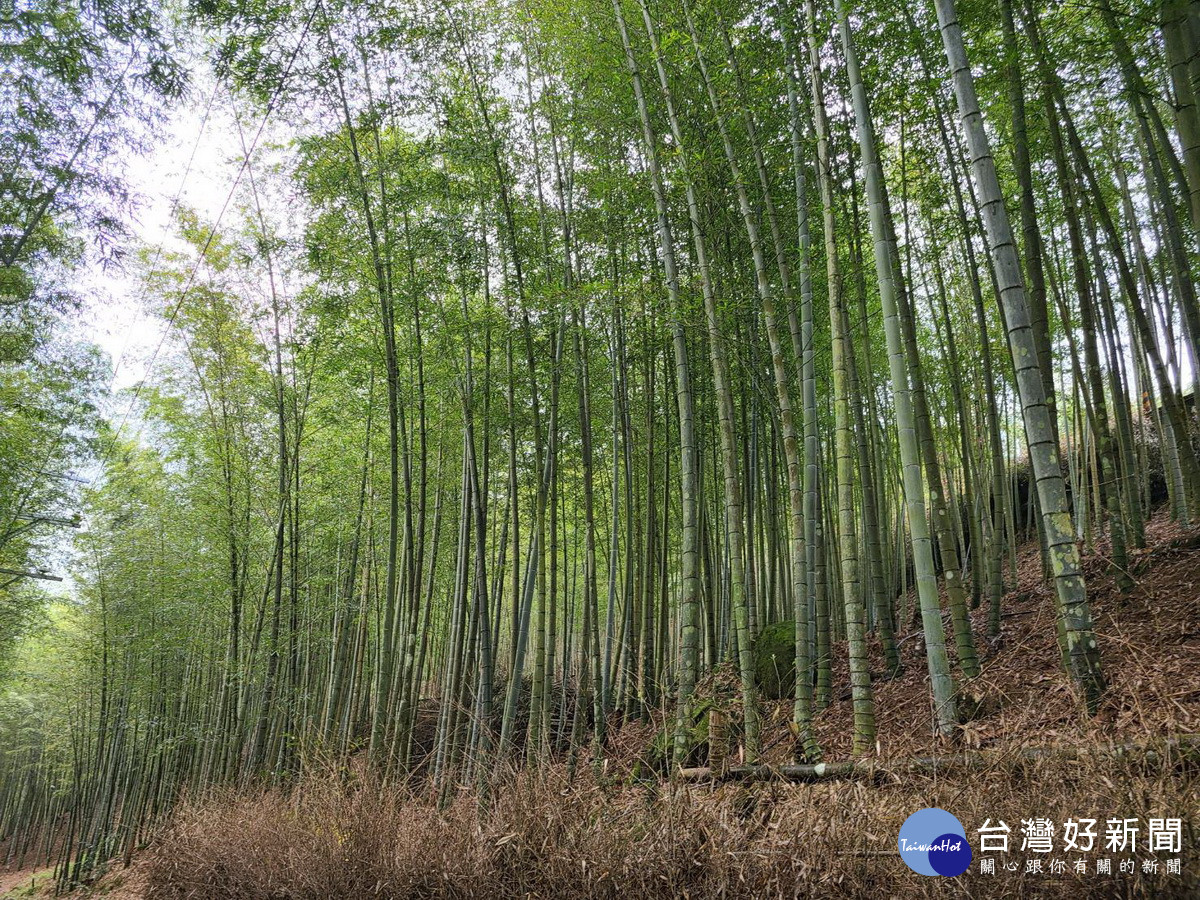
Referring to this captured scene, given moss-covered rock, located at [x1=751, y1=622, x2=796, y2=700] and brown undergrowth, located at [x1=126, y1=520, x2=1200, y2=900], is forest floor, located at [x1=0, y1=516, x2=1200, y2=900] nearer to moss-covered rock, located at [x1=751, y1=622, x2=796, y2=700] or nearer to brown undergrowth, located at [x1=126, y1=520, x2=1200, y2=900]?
brown undergrowth, located at [x1=126, y1=520, x2=1200, y2=900]

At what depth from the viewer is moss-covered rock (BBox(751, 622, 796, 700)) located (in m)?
5.28

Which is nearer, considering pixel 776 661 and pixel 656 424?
pixel 776 661

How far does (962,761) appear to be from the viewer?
2.15 m

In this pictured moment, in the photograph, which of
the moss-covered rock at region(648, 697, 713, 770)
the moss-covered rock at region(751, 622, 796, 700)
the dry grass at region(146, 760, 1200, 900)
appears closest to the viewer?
the dry grass at region(146, 760, 1200, 900)

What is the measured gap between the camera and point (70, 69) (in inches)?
151

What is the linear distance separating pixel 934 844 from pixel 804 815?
426 millimetres

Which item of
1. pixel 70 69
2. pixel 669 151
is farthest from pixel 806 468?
pixel 70 69

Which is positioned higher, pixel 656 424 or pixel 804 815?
pixel 656 424

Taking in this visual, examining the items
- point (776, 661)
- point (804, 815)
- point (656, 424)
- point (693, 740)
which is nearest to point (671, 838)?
point (804, 815)

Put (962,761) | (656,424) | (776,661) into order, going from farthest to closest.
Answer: (656,424), (776,661), (962,761)

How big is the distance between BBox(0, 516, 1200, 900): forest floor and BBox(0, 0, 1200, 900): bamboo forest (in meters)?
0.02

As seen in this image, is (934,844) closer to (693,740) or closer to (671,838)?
(671,838)

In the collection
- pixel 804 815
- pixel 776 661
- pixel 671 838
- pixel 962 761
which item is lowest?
pixel 671 838

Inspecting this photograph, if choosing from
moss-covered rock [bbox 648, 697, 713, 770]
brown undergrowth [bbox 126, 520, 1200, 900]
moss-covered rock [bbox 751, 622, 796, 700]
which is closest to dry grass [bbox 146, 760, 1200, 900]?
brown undergrowth [bbox 126, 520, 1200, 900]
